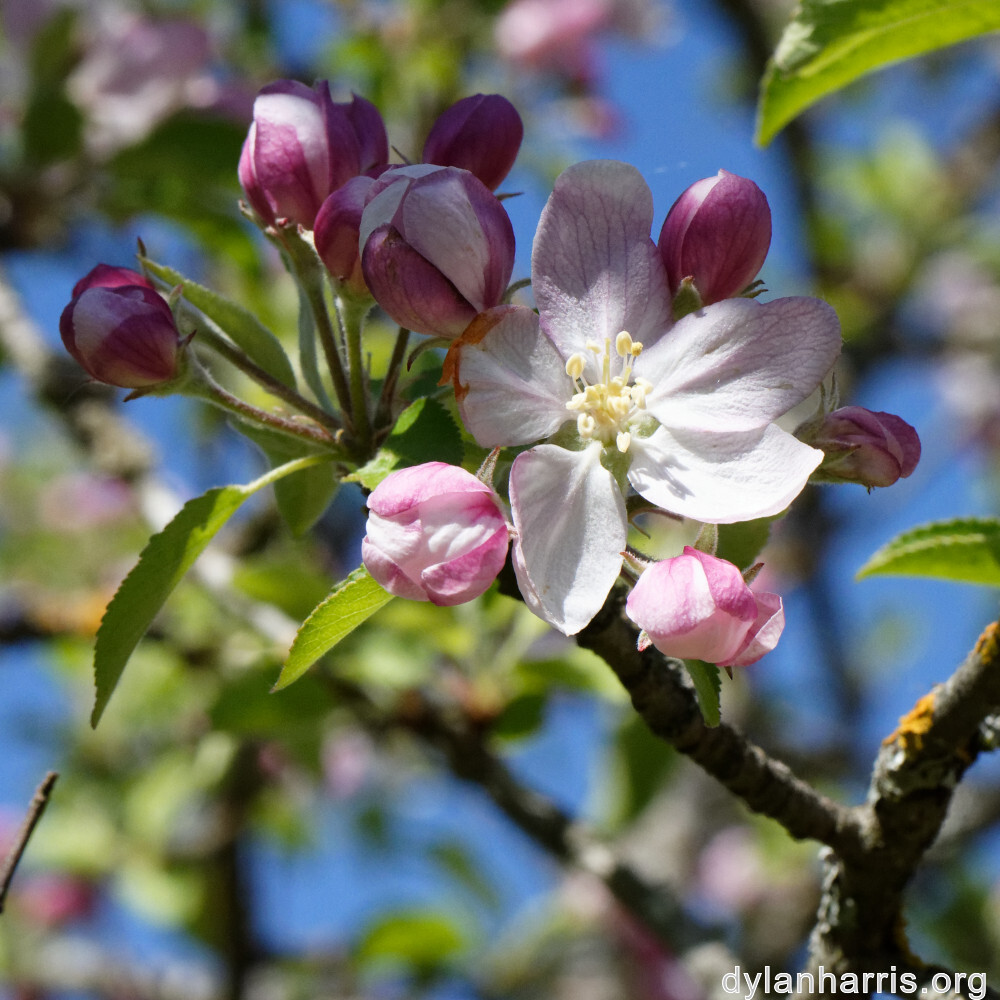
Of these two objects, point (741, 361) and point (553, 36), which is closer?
point (741, 361)

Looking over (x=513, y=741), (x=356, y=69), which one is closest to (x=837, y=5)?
(x=513, y=741)

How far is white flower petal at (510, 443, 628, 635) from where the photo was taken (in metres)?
Answer: 0.94

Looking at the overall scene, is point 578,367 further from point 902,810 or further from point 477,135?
point 902,810

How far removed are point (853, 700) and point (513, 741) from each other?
2.45m

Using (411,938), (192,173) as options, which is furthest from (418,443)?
(411,938)

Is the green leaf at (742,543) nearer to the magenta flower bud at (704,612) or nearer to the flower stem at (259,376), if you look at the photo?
the magenta flower bud at (704,612)

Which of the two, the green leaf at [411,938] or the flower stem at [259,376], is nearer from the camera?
the flower stem at [259,376]

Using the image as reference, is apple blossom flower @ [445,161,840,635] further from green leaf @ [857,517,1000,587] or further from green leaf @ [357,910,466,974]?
green leaf @ [357,910,466,974]

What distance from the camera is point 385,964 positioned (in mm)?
3096

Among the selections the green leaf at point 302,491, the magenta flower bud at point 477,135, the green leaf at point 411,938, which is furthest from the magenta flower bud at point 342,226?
the green leaf at point 411,938

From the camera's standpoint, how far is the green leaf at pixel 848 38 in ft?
3.97

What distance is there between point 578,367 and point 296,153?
0.35 metres

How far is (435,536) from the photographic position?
879mm

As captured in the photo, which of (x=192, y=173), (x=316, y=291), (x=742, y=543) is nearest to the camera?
(x=742, y=543)
